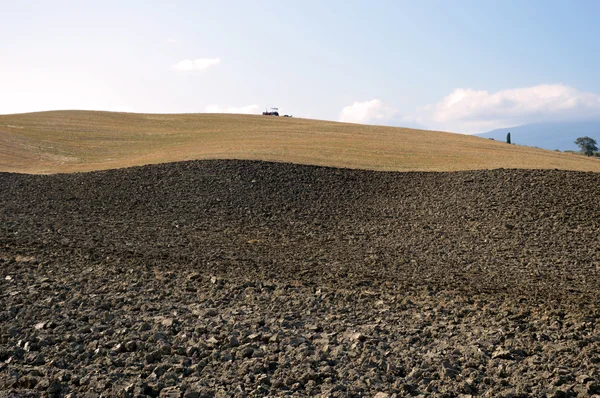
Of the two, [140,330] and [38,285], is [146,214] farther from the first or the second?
[140,330]

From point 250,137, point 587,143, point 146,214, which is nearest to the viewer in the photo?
point 146,214

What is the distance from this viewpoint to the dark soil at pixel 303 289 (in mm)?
6070

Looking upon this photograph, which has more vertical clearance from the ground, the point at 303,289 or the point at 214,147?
the point at 214,147

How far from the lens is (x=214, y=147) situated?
2662cm

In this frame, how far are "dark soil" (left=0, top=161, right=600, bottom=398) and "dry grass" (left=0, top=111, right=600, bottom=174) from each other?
5739mm

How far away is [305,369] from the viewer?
6184 mm

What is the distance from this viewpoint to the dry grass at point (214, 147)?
23.4 m

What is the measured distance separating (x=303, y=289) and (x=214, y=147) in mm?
18416

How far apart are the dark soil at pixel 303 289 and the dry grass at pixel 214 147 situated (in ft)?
18.8

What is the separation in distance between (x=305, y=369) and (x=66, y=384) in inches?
95.4

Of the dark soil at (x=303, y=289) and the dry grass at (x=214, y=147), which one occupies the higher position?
the dry grass at (x=214, y=147)

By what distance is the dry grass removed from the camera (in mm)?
23438

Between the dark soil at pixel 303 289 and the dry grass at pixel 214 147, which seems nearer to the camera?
the dark soil at pixel 303 289

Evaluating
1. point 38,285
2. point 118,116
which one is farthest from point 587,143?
point 38,285
